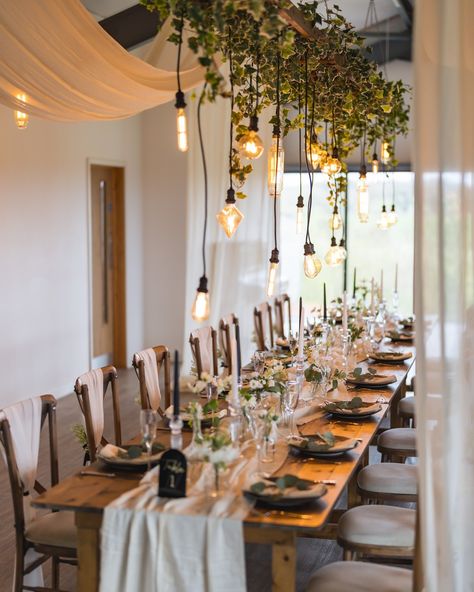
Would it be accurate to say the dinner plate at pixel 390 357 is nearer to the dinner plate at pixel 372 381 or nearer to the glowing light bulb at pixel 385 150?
the dinner plate at pixel 372 381

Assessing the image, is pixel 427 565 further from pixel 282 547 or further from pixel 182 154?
pixel 182 154

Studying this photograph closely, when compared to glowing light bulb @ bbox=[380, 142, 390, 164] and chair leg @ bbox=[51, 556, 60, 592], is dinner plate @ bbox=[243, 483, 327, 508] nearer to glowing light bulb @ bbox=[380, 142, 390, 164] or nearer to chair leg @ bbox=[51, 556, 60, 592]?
chair leg @ bbox=[51, 556, 60, 592]

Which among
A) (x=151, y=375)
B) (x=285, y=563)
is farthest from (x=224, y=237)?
(x=285, y=563)

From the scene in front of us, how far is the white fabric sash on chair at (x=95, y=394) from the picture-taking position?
4188 millimetres

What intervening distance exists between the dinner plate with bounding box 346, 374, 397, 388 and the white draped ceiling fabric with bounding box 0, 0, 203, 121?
2052 millimetres

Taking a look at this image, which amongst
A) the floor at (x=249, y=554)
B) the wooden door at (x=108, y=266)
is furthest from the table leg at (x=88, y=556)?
the wooden door at (x=108, y=266)

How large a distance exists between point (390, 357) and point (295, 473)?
282 centimetres

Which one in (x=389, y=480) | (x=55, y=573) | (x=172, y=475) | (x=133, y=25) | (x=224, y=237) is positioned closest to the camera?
(x=172, y=475)

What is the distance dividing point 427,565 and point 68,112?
12.5ft

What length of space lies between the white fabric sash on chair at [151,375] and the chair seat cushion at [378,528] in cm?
169

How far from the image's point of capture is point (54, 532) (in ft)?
11.8

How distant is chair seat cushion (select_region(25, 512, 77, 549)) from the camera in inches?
140

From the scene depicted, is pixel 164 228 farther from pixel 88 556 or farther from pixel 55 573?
pixel 88 556

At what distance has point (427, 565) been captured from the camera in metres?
2.82
